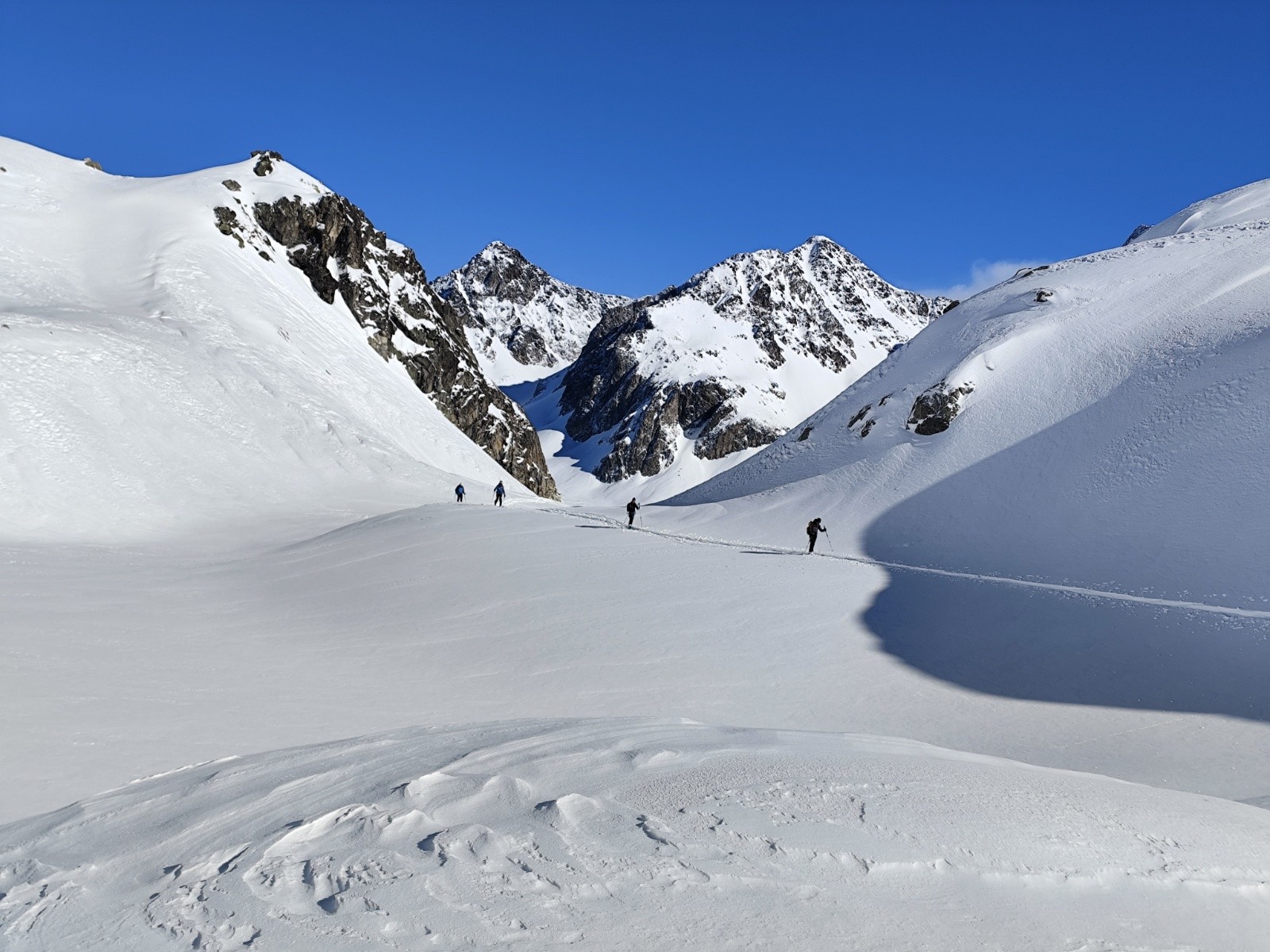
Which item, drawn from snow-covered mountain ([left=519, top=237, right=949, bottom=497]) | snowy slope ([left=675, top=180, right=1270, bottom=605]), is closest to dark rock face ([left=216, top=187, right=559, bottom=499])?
snowy slope ([left=675, top=180, right=1270, bottom=605])

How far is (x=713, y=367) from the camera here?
147125 millimetres

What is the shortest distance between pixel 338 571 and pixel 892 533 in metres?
17.7

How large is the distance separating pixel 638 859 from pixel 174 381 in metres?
38.3

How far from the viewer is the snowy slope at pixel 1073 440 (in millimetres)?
20562

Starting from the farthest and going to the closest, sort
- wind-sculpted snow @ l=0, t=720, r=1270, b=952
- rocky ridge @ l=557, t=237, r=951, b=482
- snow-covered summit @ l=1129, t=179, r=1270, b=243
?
rocky ridge @ l=557, t=237, r=951, b=482 < snow-covered summit @ l=1129, t=179, r=1270, b=243 < wind-sculpted snow @ l=0, t=720, r=1270, b=952

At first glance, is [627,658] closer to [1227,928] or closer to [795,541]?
[1227,928]

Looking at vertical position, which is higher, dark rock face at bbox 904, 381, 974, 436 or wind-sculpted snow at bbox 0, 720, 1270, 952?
dark rock face at bbox 904, 381, 974, 436

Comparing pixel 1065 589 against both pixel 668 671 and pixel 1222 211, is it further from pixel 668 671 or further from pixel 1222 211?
pixel 1222 211

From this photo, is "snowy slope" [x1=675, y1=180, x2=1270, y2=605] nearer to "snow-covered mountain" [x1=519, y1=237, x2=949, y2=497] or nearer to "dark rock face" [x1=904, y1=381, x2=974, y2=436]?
"dark rock face" [x1=904, y1=381, x2=974, y2=436]

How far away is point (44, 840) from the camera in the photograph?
18.4 ft

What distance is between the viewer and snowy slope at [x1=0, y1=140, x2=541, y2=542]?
28.3 m

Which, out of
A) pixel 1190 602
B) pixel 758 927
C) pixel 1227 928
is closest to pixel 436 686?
pixel 758 927

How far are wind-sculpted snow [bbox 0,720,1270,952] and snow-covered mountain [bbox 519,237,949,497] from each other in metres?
118

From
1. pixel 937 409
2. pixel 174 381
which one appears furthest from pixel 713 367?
pixel 174 381
